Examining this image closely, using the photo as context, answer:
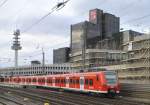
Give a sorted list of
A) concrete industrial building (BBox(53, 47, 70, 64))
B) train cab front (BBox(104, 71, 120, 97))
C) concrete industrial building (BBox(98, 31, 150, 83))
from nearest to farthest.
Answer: train cab front (BBox(104, 71, 120, 97)) < concrete industrial building (BBox(98, 31, 150, 83)) < concrete industrial building (BBox(53, 47, 70, 64))

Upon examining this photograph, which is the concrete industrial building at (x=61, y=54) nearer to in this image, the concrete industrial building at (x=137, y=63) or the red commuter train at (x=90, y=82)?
the concrete industrial building at (x=137, y=63)

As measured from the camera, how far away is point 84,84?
48.1m

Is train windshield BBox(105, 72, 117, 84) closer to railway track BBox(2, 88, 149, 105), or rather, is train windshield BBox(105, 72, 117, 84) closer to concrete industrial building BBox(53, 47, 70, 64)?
railway track BBox(2, 88, 149, 105)

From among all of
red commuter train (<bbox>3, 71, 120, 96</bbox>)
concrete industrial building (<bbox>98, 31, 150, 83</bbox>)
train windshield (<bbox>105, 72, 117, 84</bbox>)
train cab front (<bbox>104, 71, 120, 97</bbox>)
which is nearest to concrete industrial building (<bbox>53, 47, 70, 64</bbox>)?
concrete industrial building (<bbox>98, 31, 150, 83</bbox>)

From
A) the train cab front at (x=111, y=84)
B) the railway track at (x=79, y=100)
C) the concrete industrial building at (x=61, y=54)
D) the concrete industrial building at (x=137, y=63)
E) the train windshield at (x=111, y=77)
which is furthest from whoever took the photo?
the concrete industrial building at (x=61, y=54)

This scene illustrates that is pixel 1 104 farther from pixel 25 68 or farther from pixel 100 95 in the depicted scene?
pixel 25 68

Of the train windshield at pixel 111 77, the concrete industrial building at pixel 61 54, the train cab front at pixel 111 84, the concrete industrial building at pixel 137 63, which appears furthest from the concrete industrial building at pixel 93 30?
the train cab front at pixel 111 84

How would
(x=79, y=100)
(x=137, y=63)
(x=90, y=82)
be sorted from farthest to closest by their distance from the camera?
1. (x=137, y=63)
2. (x=90, y=82)
3. (x=79, y=100)

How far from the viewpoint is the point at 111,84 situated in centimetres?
4403

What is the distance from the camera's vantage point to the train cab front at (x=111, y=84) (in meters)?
43.4

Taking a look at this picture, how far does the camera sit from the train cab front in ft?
142

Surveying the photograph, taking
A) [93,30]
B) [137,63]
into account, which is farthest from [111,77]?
[137,63]

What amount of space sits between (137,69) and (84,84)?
2246 inches

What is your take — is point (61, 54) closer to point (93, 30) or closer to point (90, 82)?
point (93, 30)
